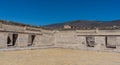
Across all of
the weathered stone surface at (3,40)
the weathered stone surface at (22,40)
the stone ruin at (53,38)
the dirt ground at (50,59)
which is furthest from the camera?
the weathered stone surface at (22,40)

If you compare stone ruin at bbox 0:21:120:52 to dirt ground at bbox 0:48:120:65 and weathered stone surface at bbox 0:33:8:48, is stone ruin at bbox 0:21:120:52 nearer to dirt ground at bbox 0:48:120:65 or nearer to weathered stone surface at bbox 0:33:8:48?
weathered stone surface at bbox 0:33:8:48

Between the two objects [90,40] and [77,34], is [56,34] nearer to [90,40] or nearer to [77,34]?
[77,34]

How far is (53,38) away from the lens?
20625 mm

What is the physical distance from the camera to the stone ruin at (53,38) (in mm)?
13805

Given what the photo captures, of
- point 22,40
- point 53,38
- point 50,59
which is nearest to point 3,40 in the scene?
point 22,40

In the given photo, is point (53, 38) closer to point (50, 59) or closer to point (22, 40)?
point (22, 40)

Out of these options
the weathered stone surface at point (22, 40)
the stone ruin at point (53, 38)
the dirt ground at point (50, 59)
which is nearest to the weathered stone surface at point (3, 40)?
the stone ruin at point (53, 38)

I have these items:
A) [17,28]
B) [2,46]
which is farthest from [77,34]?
[2,46]

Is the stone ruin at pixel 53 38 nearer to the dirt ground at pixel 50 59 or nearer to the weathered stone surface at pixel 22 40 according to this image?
the weathered stone surface at pixel 22 40

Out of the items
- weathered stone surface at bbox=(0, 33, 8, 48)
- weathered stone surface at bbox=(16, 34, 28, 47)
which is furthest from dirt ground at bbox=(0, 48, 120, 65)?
weathered stone surface at bbox=(16, 34, 28, 47)

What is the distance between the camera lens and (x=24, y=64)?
7023 mm

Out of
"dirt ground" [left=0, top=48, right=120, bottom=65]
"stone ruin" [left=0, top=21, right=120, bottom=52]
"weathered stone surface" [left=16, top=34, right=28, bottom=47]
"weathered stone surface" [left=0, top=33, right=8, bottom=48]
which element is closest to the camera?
"dirt ground" [left=0, top=48, right=120, bottom=65]

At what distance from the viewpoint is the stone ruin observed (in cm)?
1380

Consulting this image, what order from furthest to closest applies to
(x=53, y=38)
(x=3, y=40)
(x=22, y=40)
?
(x=53, y=38)
(x=22, y=40)
(x=3, y=40)
